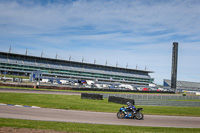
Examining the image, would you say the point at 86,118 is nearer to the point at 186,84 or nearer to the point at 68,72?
the point at 68,72

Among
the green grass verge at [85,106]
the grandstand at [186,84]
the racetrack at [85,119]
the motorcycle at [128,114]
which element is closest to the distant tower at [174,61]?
the grandstand at [186,84]

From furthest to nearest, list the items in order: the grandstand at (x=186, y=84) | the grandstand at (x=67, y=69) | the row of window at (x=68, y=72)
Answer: the grandstand at (x=186, y=84) → the grandstand at (x=67, y=69) → the row of window at (x=68, y=72)

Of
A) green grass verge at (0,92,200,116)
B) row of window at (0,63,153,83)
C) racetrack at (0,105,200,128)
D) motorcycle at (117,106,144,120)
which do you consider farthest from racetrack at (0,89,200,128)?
row of window at (0,63,153,83)

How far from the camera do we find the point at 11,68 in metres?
106

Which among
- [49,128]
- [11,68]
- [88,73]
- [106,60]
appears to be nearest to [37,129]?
[49,128]

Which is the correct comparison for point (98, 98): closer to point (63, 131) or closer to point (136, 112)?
point (136, 112)

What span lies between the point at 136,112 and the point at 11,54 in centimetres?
10712

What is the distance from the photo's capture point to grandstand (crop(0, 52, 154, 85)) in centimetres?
10800

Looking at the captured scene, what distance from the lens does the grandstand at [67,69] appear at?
10800cm

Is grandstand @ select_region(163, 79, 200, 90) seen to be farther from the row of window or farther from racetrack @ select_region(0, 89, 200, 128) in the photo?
racetrack @ select_region(0, 89, 200, 128)

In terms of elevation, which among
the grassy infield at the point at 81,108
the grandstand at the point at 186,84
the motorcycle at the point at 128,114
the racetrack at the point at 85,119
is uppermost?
the grandstand at the point at 186,84

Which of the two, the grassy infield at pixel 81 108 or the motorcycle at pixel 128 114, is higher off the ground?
the motorcycle at pixel 128 114

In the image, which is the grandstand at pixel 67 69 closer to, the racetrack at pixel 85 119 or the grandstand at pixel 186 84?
the grandstand at pixel 186 84

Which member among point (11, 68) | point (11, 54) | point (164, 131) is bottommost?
point (164, 131)
